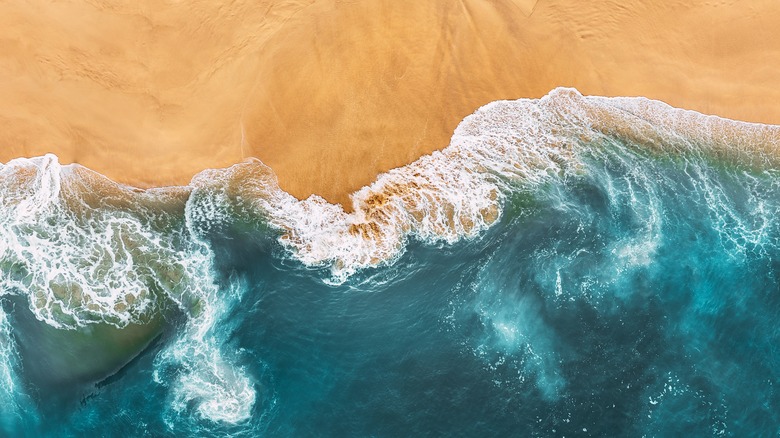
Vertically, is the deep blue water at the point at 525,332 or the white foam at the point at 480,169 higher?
the white foam at the point at 480,169

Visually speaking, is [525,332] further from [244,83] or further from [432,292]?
[244,83]

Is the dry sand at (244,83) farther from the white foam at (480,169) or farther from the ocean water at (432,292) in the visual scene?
the ocean water at (432,292)

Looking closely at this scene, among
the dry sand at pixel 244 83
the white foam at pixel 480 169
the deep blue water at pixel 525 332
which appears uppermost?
the dry sand at pixel 244 83

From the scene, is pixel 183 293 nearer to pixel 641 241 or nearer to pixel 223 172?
pixel 223 172

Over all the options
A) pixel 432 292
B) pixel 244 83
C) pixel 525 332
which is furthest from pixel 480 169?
pixel 244 83

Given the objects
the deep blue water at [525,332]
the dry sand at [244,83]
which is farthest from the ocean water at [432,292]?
the dry sand at [244,83]

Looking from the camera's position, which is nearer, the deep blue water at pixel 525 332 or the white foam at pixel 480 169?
the deep blue water at pixel 525 332

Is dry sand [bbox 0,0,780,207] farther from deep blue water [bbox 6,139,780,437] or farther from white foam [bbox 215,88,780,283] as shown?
deep blue water [bbox 6,139,780,437]
